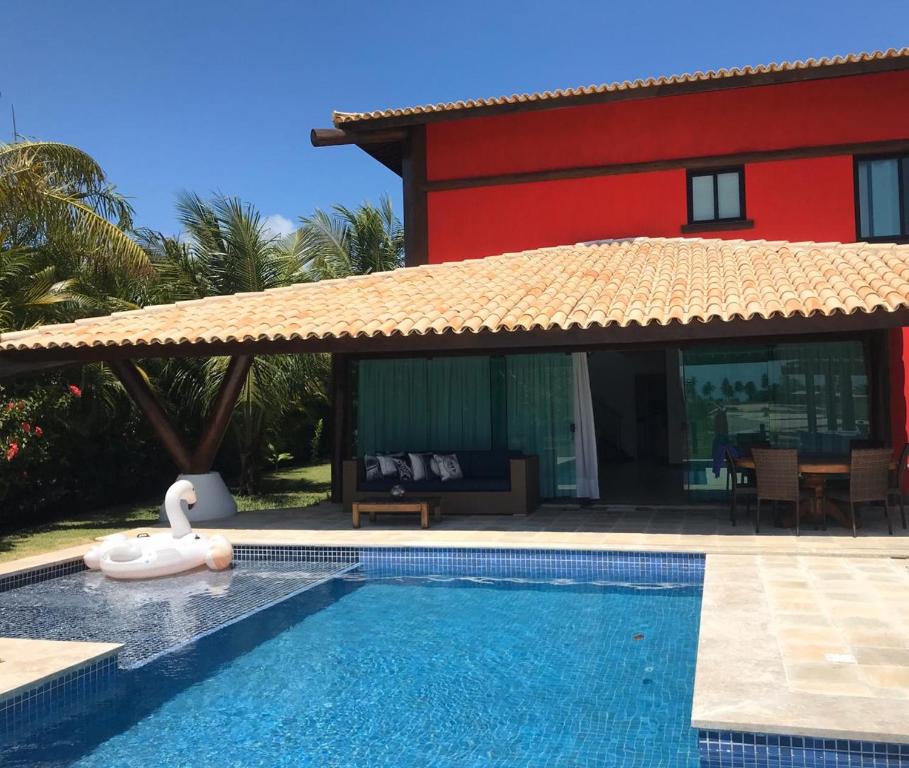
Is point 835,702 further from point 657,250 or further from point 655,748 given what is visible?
point 657,250

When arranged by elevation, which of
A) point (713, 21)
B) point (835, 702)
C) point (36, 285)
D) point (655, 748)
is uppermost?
point (713, 21)

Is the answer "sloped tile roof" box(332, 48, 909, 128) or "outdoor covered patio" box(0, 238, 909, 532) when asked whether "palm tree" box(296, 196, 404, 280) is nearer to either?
"sloped tile roof" box(332, 48, 909, 128)

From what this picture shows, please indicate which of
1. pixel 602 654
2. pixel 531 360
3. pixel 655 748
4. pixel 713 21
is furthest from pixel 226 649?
pixel 713 21

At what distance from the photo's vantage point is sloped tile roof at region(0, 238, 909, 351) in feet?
31.3

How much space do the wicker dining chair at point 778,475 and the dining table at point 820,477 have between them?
0.75ft

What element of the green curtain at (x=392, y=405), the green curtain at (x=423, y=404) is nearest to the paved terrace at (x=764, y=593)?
the green curtain at (x=392, y=405)

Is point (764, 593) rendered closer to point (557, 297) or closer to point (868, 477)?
point (868, 477)

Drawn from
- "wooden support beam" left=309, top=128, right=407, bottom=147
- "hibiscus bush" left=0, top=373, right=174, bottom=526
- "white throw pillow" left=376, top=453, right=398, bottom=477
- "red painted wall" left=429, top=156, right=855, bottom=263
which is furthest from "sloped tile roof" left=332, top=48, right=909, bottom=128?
"hibiscus bush" left=0, top=373, right=174, bottom=526

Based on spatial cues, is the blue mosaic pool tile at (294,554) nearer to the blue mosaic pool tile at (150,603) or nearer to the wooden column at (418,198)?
the blue mosaic pool tile at (150,603)

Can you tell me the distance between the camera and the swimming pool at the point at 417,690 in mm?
4793

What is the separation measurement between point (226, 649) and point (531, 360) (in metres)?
7.79

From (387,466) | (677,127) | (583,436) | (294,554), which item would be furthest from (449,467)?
(677,127)

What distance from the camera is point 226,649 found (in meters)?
6.71

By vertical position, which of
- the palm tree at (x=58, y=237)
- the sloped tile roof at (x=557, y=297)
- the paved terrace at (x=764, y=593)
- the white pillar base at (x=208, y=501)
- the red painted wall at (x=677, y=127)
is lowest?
the paved terrace at (x=764, y=593)
